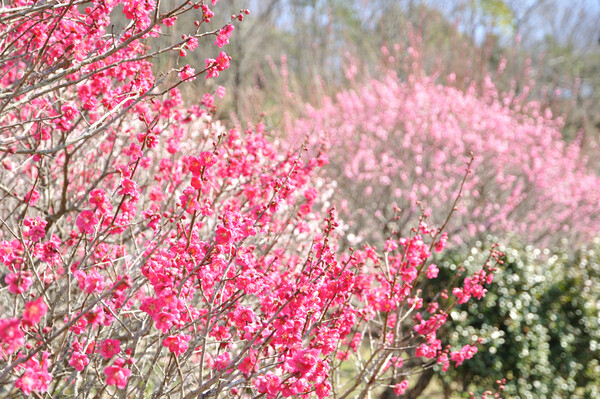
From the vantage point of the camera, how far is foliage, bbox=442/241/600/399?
5387 millimetres

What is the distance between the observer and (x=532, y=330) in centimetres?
557

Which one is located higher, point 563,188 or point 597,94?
point 597,94

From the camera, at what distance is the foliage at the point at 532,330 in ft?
17.7

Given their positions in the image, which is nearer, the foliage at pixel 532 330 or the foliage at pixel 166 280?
the foliage at pixel 166 280

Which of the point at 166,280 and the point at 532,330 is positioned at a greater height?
the point at 532,330

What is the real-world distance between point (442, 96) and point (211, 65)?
8.66 metres

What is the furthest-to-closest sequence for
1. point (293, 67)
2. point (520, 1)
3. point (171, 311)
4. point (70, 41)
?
1. point (520, 1)
2. point (293, 67)
3. point (70, 41)
4. point (171, 311)

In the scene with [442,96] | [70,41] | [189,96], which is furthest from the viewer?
[442,96]

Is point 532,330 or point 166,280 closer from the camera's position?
point 166,280

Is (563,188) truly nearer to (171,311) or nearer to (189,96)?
(189,96)

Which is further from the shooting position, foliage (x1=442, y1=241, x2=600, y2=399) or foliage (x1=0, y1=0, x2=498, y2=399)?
foliage (x1=442, y1=241, x2=600, y2=399)

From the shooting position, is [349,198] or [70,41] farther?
[349,198]

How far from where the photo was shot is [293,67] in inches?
859

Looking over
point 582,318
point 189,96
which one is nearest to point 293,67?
point 189,96
